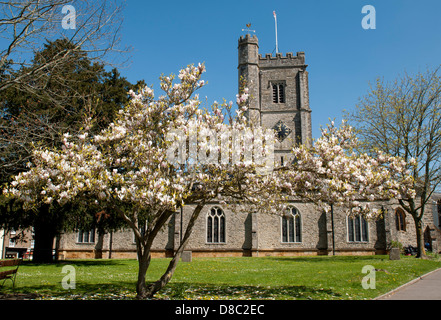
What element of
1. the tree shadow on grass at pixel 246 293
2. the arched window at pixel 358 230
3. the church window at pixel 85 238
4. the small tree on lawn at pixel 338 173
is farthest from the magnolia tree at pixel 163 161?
the church window at pixel 85 238

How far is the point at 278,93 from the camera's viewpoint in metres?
44.8

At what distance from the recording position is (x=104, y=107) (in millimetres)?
19438

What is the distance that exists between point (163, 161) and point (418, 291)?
8218 millimetres

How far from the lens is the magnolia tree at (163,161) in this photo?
24.4 ft

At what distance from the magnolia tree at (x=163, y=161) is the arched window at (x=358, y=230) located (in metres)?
26.6

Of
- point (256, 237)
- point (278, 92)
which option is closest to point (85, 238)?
point (256, 237)

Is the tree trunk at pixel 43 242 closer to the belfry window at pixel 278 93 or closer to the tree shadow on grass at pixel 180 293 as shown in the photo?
the tree shadow on grass at pixel 180 293

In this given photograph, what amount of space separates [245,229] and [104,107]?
1885cm

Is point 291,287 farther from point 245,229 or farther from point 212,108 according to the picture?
point 245,229

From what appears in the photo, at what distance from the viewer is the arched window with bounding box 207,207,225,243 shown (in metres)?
33.3

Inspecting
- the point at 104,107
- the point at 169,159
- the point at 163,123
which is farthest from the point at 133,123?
the point at 104,107

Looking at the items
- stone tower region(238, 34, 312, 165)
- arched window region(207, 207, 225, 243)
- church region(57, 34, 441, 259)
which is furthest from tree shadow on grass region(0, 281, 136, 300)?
stone tower region(238, 34, 312, 165)

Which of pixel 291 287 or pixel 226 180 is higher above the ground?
pixel 226 180

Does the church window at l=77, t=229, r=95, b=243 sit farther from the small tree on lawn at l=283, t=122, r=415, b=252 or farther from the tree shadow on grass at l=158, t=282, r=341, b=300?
the small tree on lawn at l=283, t=122, r=415, b=252
